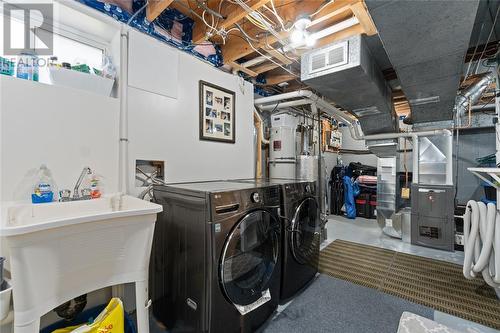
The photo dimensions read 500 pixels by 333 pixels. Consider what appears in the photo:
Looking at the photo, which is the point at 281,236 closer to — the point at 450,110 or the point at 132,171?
the point at 132,171

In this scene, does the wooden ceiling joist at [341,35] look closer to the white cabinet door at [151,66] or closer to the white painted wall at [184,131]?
the white painted wall at [184,131]

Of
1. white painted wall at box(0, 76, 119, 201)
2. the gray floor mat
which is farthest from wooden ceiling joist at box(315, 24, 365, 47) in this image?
the gray floor mat

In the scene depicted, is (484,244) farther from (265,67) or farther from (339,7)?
(265,67)

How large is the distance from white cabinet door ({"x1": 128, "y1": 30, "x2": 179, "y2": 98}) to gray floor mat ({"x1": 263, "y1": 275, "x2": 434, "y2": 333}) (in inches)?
84.1

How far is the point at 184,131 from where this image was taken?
212cm

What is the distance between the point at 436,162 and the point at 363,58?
2395 millimetres

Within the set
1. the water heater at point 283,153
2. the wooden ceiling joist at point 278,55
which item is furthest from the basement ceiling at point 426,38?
the water heater at point 283,153

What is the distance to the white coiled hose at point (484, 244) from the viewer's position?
191 cm

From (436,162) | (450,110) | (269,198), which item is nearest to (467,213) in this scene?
(436,162)

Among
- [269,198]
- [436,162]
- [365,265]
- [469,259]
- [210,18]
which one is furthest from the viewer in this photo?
[436,162]

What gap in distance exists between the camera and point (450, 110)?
3123 mm

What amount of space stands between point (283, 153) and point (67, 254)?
332 centimetres

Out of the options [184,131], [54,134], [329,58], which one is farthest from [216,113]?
[54,134]

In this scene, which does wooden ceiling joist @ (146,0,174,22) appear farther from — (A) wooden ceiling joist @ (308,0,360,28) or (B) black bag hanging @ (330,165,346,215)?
(B) black bag hanging @ (330,165,346,215)
